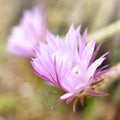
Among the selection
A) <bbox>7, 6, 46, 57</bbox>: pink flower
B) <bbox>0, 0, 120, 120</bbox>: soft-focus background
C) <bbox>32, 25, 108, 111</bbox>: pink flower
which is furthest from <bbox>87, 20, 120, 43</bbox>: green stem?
<bbox>32, 25, 108, 111</bbox>: pink flower

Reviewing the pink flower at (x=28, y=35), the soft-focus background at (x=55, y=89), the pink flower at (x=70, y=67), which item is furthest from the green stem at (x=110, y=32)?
the pink flower at (x=70, y=67)

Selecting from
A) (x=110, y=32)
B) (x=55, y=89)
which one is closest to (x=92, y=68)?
(x=110, y=32)

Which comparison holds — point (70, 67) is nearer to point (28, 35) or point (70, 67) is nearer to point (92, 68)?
point (92, 68)

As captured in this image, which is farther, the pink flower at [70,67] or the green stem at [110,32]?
the green stem at [110,32]

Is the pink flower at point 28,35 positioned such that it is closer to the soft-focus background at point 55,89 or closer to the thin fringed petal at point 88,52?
the soft-focus background at point 55,89

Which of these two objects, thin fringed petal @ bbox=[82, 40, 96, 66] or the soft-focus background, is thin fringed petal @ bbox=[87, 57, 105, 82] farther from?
the soft-focus background

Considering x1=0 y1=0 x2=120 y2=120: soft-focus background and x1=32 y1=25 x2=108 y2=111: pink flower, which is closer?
x1=32 y1=25 x2=108 y2=111: pink flower
